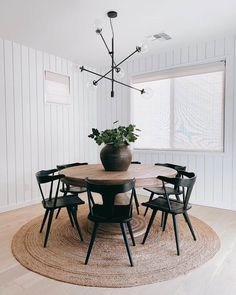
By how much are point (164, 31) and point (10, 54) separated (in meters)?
2.35

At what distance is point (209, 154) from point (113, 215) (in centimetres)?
231

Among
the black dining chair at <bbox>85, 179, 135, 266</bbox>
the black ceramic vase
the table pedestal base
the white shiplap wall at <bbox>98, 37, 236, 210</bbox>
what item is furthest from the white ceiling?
the table pedestal base

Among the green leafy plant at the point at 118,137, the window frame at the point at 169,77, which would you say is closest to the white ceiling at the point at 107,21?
the window frame at the point at 169,77

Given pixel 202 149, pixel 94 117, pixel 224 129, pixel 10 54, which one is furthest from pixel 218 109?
pixel 10 54

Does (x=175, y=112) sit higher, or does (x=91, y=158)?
(x=175, y=112)

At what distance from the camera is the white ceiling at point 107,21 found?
2680mm

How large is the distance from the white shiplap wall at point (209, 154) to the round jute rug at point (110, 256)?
3.34ft

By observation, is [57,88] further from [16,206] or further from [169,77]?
[16,206]

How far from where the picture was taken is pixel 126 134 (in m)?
2.88

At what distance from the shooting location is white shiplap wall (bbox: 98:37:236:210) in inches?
145

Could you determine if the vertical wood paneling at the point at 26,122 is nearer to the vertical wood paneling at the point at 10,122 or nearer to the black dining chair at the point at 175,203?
the vertical wood paneling at the point at 10,122

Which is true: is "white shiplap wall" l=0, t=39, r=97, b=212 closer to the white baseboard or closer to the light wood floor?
the white baseboard

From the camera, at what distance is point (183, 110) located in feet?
13.8

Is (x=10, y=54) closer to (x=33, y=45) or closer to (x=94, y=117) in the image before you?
(x=33, y=45)
